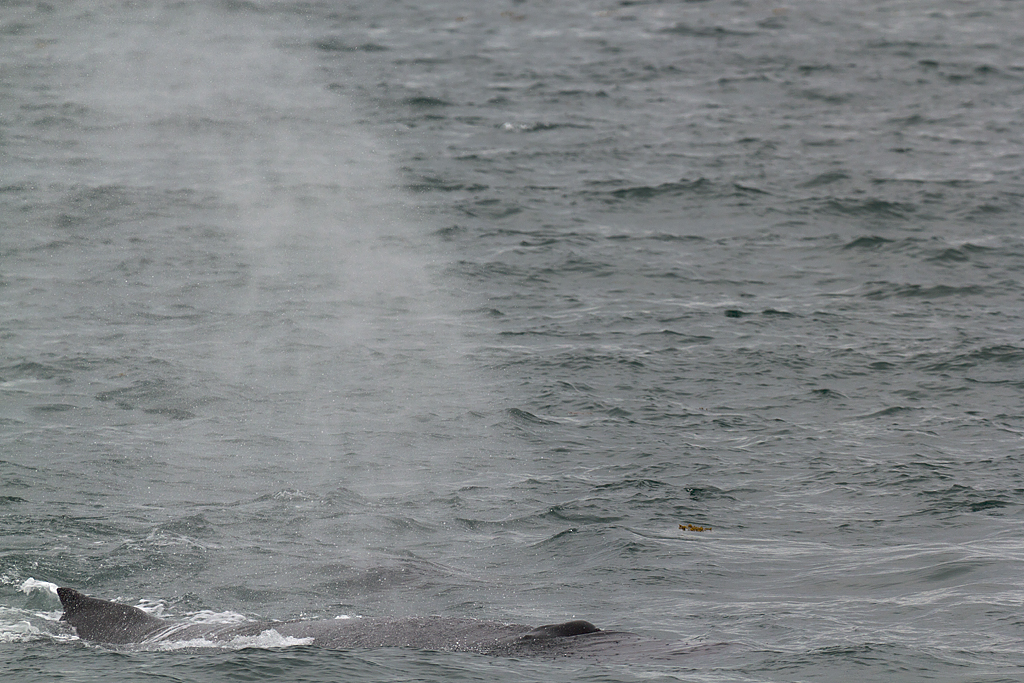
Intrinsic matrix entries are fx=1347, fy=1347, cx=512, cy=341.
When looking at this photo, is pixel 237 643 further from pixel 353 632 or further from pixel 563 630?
pixel 563 630

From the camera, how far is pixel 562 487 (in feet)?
37.8

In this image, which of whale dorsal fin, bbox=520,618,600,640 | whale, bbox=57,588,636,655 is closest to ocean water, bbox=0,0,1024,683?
whale, bbox=57,588,636,655

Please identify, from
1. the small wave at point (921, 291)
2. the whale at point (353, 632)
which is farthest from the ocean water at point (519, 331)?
the whale at point (353, 632)

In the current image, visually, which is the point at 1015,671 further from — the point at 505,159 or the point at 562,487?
the point at 505,159

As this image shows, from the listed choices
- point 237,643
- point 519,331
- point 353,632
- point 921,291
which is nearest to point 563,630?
point 353,632

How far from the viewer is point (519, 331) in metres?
15.6

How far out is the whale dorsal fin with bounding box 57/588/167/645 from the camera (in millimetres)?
8406

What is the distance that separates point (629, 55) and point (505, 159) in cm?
609

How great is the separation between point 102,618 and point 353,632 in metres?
1.61

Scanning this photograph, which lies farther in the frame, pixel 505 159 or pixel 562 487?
pixel 505 159

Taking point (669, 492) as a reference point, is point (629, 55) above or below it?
above

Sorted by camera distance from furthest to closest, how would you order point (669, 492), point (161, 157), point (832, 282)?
1. point (161, 157)
2. point (832, 282)
3. point (669, 492)

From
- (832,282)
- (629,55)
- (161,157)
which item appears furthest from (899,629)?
(629,55)

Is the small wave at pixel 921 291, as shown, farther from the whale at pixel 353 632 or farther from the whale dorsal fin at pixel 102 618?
the whale dorsal fin at pixel 102 618
